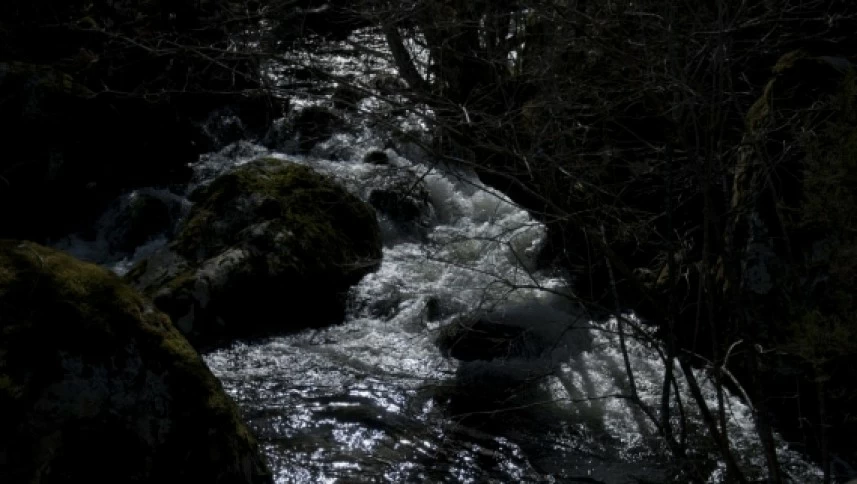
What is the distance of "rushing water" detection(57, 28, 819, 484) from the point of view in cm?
554

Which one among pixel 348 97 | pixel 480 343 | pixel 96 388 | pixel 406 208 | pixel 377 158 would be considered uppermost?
pixel 348 97

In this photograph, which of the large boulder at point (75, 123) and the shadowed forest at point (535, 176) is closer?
the shadowed forest at point (535, 176)

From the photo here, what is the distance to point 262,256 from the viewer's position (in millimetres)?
7980

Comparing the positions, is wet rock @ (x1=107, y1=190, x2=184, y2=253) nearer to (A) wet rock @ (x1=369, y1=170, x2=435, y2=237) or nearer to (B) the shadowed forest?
(B) the shadowed forest

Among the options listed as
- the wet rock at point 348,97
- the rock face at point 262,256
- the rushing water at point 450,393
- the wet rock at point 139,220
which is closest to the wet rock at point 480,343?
the rushing water at point 450,393

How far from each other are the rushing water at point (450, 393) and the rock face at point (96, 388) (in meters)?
1.31

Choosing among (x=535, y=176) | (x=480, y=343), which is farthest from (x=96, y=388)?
(x=480, y=343)

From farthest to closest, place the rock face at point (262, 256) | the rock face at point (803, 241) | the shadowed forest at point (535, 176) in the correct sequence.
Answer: the rock face at point (262, 256), the shadowed forest at point (535, 176), the rock face at point (803, 241)

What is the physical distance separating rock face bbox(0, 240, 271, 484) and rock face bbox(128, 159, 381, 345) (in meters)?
3.43

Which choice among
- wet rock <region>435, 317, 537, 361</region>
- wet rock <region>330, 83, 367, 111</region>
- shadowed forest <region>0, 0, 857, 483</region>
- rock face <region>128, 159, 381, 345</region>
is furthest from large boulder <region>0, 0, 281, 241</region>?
wet rock <region>330, 83, 367, 111</region>

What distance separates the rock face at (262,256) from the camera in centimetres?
756

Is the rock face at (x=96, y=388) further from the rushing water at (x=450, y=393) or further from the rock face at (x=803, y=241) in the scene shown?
the rock face at (x=803, y=241)

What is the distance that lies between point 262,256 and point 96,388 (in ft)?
14.3

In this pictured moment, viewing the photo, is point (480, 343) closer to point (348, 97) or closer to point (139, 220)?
point (348, 97)
